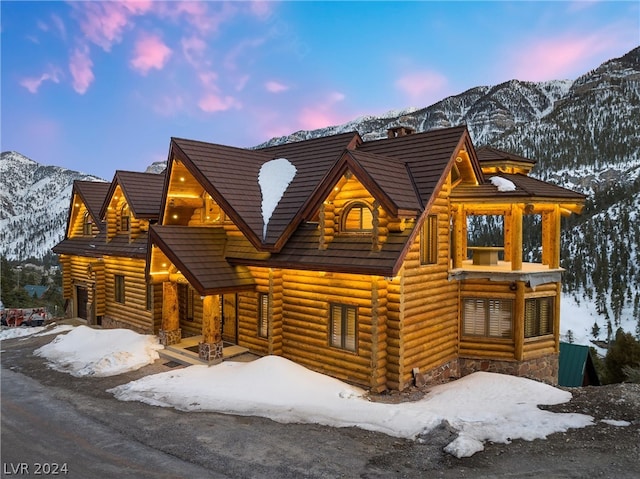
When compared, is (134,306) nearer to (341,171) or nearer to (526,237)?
(341,171)

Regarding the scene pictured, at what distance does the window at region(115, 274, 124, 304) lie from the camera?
829 inches

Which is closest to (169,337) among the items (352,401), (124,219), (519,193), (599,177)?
(352,401)

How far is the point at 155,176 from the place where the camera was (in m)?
22.8

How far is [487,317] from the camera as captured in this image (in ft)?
48.9

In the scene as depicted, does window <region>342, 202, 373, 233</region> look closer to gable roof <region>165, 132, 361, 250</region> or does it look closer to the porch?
gable roof <region>165, 132, 361, 250</region>

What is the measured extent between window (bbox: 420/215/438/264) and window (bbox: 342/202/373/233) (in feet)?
5.63

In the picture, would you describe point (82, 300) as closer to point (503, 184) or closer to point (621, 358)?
point (503, 184)

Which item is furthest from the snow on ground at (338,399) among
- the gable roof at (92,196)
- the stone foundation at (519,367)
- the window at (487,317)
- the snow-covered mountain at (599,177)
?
the snow-covered mountain at (599,177)

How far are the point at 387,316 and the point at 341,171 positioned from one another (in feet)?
14.6

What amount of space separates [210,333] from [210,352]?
610 mm

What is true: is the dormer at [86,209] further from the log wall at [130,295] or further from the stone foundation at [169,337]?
the stone foundation at [169,337]

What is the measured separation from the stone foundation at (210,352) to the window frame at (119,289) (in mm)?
8657

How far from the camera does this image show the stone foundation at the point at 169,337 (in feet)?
53.1

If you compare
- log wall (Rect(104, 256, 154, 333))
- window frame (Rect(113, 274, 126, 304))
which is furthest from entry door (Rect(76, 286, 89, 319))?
window frame (Rect(113, 274, 126, 304))
